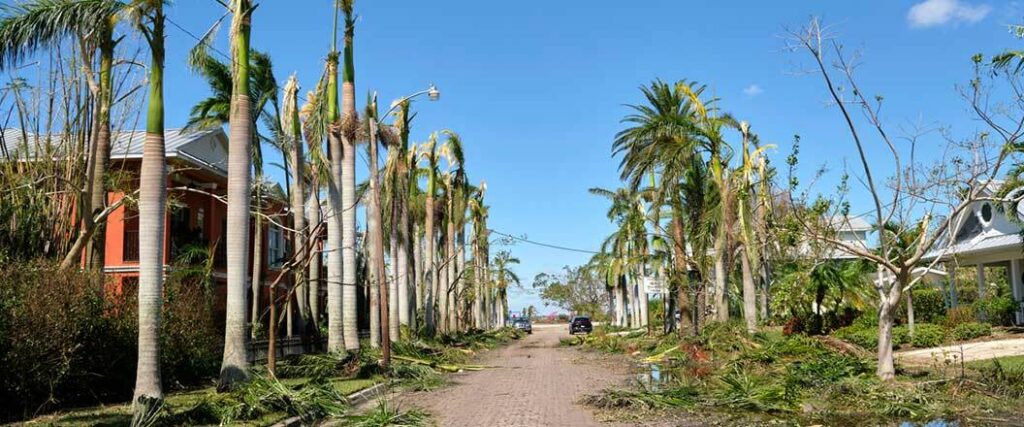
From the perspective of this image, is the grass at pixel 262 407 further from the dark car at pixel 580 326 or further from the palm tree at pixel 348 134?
the dark car at pixel 580 326

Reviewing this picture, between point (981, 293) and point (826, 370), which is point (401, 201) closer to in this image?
point (826, 370)

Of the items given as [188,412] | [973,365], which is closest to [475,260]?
[973,365]

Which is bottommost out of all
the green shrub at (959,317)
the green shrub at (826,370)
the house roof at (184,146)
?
the green shrub at (826,370)

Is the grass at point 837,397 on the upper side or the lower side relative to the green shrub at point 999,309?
lower

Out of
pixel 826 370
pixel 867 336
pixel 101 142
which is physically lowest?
pixel 826 370

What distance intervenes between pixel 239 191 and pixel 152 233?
332 cm

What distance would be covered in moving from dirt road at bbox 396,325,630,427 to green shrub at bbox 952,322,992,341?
10411 millimetres

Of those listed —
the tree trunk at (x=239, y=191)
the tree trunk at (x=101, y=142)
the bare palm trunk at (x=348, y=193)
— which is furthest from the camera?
the bare palm trunk at (x=348, y=193)

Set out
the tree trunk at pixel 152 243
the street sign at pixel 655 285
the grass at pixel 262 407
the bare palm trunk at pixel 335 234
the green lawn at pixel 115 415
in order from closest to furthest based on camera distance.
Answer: the green lawn at pixel 115 415 < the grass at pixel 262 407 < the tree trunk at pixel 152 243 < the bare palm trunk at pixel 335 234 < the street sign at pixel 655 285

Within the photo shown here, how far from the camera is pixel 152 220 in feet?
41.0

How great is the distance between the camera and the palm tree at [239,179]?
50.8ft

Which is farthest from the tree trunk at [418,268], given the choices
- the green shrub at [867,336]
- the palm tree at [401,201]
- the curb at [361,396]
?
the curb at [361,396]

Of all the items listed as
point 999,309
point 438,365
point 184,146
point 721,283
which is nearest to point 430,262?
point 721,283

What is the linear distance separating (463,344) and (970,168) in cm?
2643
